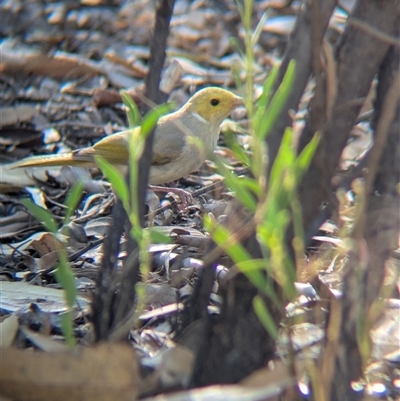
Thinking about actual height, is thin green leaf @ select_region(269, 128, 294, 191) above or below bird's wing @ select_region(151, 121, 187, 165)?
above

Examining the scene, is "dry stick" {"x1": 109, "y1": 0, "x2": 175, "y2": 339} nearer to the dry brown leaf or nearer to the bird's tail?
the dry brown leaf

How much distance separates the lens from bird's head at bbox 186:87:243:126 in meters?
6.21

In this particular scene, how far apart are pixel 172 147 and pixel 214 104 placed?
2.00 feet

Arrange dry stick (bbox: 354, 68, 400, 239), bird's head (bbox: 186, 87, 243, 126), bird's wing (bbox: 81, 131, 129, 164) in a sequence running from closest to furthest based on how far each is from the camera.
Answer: dry stick (bbox: 354, 68, 400, 239), bird's wing (bbox: 81, 131, 129, 164), bird's head (bbox: 186, 87, 243, 126)

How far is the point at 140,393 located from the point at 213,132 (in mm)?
3985

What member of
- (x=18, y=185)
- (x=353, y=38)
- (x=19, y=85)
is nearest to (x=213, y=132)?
(x=18, y=185)

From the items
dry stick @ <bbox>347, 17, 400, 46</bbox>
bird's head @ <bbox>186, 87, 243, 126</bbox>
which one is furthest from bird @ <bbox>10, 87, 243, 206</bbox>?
dry stick @ <bbox>347, 17, 400, 46</bbox>

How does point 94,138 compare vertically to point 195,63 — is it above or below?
below

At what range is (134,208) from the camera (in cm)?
231

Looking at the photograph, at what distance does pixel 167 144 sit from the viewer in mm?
5891

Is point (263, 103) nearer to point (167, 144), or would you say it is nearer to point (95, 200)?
point (95, 200)

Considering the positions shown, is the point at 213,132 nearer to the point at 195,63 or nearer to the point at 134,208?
the point at 195,63

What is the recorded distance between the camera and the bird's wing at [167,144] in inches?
227

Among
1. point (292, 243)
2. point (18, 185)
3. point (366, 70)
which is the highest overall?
point (366, 70)
